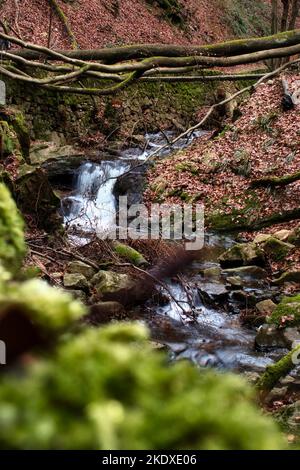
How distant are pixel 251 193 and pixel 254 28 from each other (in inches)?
879

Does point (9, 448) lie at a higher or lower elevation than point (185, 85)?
lower

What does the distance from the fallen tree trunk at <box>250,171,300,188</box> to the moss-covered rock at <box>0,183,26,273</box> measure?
11808 mm

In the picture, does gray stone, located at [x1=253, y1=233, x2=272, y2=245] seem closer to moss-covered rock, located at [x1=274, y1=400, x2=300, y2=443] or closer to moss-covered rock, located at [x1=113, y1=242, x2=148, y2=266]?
moss-covered rock, located at [x1=113, y1=242, x2=148, y2=266]

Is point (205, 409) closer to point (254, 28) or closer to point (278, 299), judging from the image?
point (278, 299)

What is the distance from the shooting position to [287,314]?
24.8 feet

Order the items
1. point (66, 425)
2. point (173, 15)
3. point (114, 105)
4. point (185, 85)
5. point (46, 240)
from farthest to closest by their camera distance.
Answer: point (173, 15) → point (185, 85) → point (114, 105) → point (46, 240) → point (66, 425)

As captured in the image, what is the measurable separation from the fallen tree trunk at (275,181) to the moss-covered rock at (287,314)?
5.47 meters

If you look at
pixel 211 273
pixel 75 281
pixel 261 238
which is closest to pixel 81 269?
pixel 75 281

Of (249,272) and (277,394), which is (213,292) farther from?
(277,394)

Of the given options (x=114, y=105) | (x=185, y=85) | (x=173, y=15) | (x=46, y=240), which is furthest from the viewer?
(x=173, y=15)

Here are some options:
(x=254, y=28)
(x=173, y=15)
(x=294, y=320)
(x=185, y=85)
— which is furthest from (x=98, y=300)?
(x=254, y=28)

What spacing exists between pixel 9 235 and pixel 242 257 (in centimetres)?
1006

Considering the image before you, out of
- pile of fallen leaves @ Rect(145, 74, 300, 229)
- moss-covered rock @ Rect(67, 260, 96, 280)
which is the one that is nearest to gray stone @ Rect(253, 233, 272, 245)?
pile of fallen leaves @ Rect(145, 74, 300, 229)

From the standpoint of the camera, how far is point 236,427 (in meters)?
0.64
